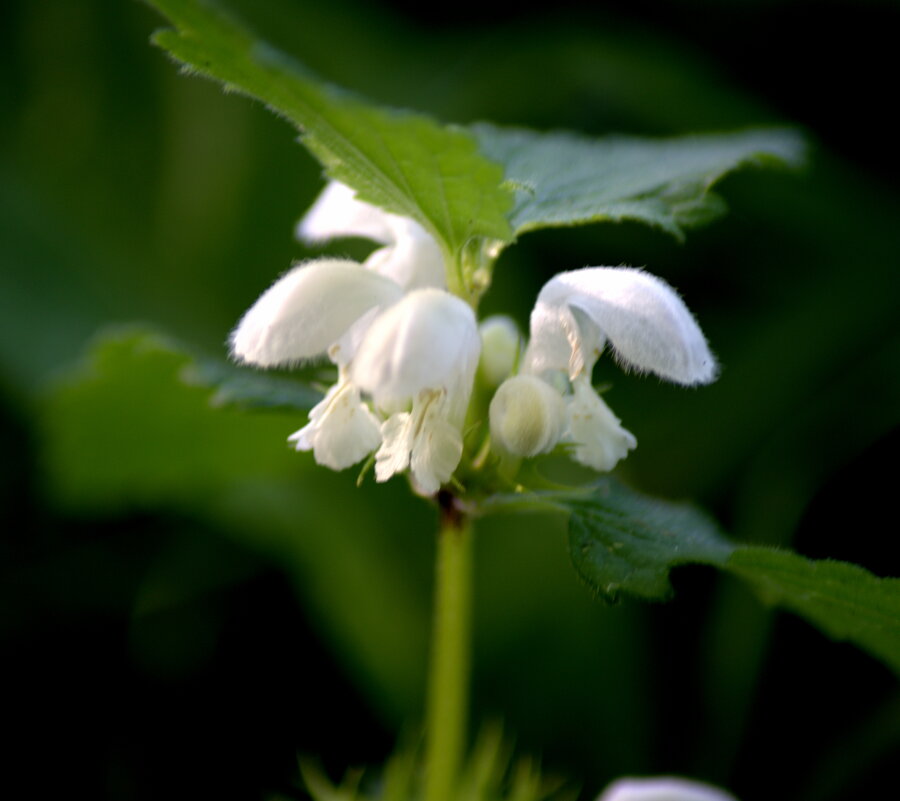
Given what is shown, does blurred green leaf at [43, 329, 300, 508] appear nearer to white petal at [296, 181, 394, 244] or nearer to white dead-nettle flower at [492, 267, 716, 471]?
white petal at [296, 181, 394, 244]

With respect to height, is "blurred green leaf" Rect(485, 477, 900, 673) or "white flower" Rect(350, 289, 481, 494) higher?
"white flower" Rect(350, 289, 481, 494)

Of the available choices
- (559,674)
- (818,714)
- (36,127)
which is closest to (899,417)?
(818,714)

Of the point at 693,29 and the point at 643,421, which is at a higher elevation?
the point at 693,29

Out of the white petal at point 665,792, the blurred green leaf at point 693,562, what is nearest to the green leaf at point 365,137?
the blurred green leaf at point 693,562

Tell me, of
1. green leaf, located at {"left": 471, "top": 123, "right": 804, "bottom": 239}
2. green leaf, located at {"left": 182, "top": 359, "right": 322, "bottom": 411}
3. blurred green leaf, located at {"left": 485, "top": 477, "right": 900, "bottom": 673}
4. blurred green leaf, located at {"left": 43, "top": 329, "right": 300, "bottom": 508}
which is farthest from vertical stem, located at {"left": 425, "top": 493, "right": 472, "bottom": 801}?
blurred green leaf, located at {"left": 43, "top": 329, "right": 300, "bottom": 508}

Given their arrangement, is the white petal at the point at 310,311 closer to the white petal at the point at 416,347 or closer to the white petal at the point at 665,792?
the white petal at the point at 416,347

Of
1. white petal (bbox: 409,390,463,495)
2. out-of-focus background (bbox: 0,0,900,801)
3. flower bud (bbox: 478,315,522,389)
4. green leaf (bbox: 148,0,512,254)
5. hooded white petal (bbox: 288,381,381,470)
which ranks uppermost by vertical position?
green leaf (bbox: 148,0,512,254)

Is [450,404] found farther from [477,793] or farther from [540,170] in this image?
[477,793]
